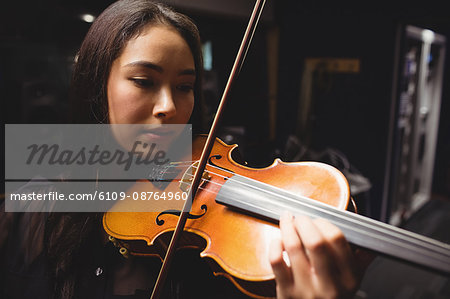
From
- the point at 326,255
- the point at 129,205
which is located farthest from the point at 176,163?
the point at 326,255

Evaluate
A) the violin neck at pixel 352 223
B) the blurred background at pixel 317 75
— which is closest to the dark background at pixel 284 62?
the blurred background at pixel 317 75

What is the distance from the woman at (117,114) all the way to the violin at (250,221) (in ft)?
0.26

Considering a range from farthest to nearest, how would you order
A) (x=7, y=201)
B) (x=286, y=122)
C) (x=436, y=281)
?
(x=286, y=122) → (x=436, y=281) → (x=7, y=201)

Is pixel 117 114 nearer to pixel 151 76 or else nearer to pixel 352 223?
pixel 151 76

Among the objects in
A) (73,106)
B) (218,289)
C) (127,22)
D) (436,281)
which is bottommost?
(436,281)

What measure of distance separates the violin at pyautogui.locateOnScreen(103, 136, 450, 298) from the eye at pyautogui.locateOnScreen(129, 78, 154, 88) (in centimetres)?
18

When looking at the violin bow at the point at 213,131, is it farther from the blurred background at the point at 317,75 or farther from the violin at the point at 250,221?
the blurred background at the point at 317,75

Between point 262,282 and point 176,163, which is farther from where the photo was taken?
point 176,163

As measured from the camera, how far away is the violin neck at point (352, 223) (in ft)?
1.27

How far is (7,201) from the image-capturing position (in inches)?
28.6

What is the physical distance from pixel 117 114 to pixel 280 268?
1.32 ft

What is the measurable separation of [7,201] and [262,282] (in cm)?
63

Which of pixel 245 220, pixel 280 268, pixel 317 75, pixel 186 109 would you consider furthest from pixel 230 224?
pixel 317 75

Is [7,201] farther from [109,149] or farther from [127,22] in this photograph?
[127,22]
